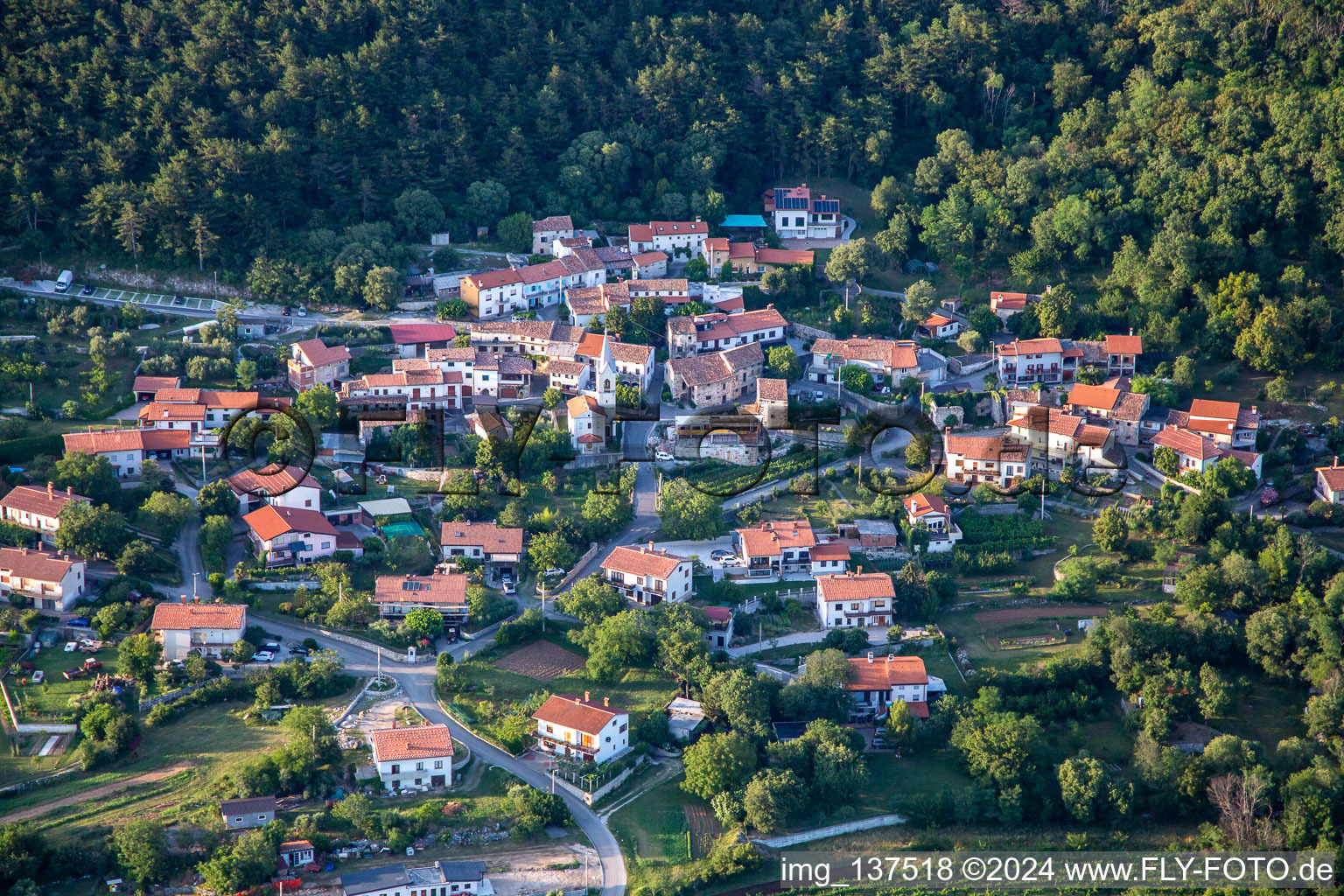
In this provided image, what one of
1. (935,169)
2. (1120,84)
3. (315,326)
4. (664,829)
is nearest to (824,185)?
(935,169)

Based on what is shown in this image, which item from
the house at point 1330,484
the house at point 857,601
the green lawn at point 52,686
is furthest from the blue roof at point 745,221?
the green lawn at point 52,686

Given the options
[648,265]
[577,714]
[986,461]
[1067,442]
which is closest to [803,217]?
[648,265]

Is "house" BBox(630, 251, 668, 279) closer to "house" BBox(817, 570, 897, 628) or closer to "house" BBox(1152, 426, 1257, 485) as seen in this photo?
"house" BBox(817, 570, 897, 628)

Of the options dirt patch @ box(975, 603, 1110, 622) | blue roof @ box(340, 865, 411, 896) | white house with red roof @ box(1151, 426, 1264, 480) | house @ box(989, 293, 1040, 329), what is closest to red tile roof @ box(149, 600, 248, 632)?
blue roof @ box(340, 865, 411, 896)

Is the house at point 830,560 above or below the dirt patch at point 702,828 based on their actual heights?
above

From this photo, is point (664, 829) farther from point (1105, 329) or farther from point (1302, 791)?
point (1105, 329)

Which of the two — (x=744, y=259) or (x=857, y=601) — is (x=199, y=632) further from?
(x=744, y=259)

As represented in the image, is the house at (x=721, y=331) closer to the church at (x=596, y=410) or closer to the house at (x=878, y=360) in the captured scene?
the house at (x=878, y=360)
